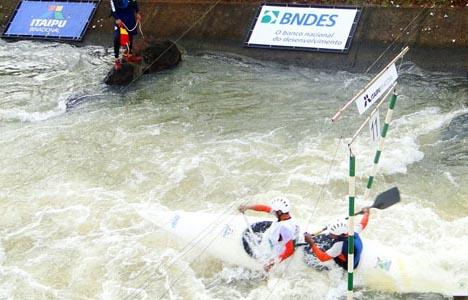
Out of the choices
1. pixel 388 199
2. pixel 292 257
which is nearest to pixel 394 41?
pixel 388 199

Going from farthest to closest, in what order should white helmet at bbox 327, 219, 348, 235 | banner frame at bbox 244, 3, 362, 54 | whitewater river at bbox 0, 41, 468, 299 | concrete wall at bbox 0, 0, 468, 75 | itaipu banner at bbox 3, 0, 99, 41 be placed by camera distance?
itaipu banner at bbox 3, 0, 99, 41 < banner frame at bbox 244, 3, 362, 54 < concrete wall at bbox 0, 0, 468, 75 < whitewater river at bbox 0, 41, 468, 299 < white helmet at bbox 327, 219, 348, 235

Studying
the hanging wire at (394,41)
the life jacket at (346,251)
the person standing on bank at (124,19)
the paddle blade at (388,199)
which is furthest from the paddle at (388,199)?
the person standing on bank at (124,19)

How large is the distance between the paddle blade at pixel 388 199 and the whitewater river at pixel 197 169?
2.99 feet

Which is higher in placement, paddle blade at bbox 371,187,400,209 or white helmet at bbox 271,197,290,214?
paddle blade at bbox 371,187,400,209

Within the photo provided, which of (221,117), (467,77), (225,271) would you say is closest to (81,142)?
(221,117)

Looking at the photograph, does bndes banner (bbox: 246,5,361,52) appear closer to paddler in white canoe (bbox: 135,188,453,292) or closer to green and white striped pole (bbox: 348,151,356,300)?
paddler in white canoe (bbox: 135,188,453,292)

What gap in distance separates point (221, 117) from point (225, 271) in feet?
12.5

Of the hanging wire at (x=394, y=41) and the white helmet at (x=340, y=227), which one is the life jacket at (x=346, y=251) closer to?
the white helmet at (x=340, y=227)

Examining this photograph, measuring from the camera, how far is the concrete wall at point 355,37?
10.6 m

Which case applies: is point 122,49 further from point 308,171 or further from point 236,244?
point 236,244

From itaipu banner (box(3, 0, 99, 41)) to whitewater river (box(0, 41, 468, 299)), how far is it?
1.44 metres

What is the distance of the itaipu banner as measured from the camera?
1334cm

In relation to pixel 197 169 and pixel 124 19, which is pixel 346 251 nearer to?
pixel 197 169

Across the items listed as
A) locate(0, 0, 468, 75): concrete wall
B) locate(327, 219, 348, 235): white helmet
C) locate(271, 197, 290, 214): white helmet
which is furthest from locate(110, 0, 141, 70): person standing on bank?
locate(327, 219, 348, 235): white helmet
